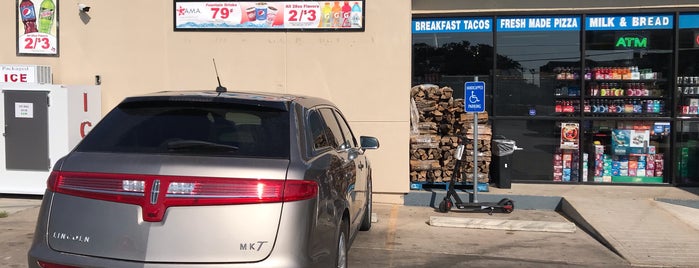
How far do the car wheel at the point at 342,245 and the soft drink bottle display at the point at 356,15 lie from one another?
5.15 metres

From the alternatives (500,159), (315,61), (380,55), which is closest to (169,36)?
(315,61)

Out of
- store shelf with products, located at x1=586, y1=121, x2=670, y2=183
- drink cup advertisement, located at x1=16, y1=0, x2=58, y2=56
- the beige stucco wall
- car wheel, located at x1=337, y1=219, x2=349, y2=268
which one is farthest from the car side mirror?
drink cup advertisement, located at x1=16, y1=0, x2=58, y2=56

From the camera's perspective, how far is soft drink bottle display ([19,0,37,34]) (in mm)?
9727

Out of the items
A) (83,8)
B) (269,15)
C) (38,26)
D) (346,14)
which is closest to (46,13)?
(38,26)

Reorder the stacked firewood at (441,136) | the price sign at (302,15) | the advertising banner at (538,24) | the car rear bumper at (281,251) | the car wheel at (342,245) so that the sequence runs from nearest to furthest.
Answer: the car rear bumper at (281,251) → the car wheel at (342,245) → the price sign at (302,15) → the stacked firewood at (441,136) → the advertising banner at (538,24)

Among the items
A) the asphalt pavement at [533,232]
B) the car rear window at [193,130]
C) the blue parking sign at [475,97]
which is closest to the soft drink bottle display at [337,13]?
the blue parking sign at [475,97]

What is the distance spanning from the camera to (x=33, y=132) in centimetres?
863

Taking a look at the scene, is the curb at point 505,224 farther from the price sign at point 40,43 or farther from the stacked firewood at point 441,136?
the price sign at point 40,43

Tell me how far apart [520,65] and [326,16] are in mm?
3805

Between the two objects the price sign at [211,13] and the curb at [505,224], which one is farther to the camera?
the price sign at [211,13]

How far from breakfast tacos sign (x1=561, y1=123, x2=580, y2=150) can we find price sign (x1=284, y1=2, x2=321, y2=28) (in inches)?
193

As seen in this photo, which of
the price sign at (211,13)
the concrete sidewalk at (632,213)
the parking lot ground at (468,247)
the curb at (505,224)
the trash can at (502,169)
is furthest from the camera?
the trash can at (502,169)

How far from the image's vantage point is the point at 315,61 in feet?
30.7

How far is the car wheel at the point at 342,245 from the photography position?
4.27 metres
